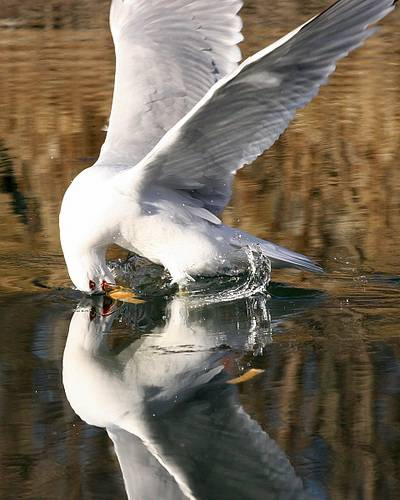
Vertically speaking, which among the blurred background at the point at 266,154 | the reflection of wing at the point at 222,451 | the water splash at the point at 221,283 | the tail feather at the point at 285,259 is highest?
the reflection of wing at the point at 222,451

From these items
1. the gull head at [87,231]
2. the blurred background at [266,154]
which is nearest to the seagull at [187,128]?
the gull head at [87,231]

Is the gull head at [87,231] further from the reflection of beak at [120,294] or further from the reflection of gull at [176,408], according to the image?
the reflection of gull at [176,408]

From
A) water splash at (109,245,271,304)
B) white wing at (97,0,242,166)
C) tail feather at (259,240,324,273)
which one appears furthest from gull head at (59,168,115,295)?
tail feather at (259,240,324,273)

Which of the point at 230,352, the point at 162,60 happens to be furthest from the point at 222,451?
the point at 162,60

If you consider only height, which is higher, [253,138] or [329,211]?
[253,138]

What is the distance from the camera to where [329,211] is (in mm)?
8094

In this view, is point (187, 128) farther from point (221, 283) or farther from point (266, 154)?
point (266, 154)

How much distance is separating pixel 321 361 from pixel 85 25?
10.5 metres

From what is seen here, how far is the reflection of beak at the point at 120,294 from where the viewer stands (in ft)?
22.4

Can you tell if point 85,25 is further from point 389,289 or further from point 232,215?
point 389,289

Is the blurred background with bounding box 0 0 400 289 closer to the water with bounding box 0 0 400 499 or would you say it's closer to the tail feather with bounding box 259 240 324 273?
the water with bounding box 0 0 400 499

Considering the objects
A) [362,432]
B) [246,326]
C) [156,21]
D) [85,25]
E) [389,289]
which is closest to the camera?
[362,432]

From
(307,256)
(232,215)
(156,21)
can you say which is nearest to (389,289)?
(307,256)

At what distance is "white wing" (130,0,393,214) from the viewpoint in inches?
229
